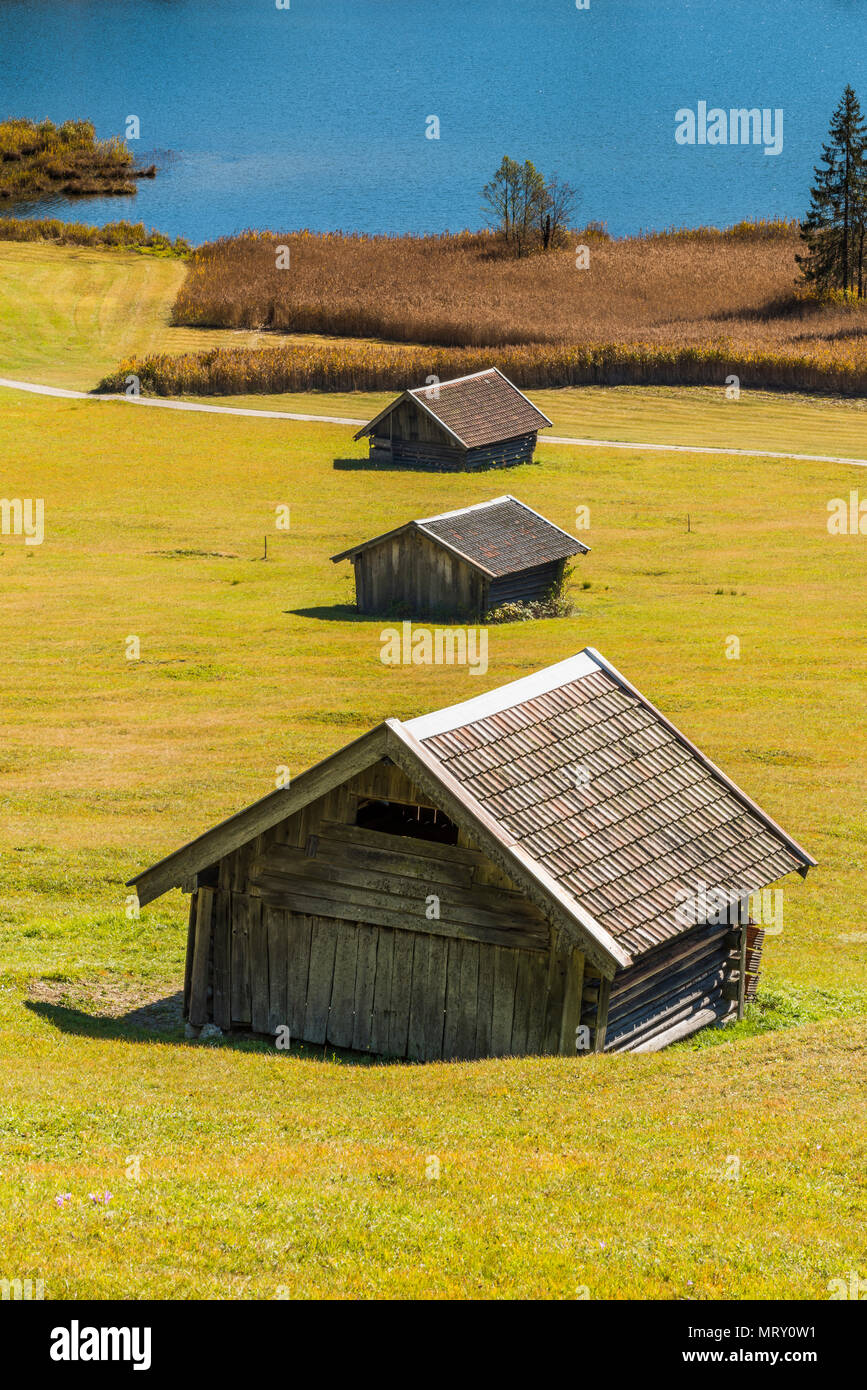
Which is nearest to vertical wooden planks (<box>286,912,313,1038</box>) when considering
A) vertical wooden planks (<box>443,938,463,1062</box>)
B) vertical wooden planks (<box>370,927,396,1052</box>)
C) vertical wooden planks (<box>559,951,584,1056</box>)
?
vertical wooden planks (<box>370,927,396,1052</box>)

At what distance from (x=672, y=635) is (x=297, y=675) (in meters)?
10.6

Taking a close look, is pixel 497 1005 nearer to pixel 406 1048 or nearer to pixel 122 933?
pixel 406 1048

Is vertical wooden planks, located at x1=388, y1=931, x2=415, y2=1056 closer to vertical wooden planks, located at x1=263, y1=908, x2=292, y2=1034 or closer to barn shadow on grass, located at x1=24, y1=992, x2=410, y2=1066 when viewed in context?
barn shadow on grass, located at x1=24, y1=992, x2=410, y2=1066

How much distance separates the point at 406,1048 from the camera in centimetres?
1563

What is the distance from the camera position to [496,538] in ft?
142

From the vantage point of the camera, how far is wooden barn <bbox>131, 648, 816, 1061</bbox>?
14.7m

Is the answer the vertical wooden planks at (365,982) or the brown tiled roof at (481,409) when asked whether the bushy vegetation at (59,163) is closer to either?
the brown tiled roof at (481,409)

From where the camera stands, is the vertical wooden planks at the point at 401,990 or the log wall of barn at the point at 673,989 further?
the vertical wooden planks at the point at 401,990

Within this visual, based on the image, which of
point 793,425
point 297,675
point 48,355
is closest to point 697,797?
point 297,675

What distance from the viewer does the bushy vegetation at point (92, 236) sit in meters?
118

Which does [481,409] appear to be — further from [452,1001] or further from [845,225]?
[452,1001]

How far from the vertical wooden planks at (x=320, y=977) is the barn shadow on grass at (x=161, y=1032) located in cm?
23

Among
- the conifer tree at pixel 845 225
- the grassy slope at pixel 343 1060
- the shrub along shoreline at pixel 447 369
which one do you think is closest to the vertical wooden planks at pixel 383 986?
the grassy slope at pixel 343 1060

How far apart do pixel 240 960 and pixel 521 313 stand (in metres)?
80.3
